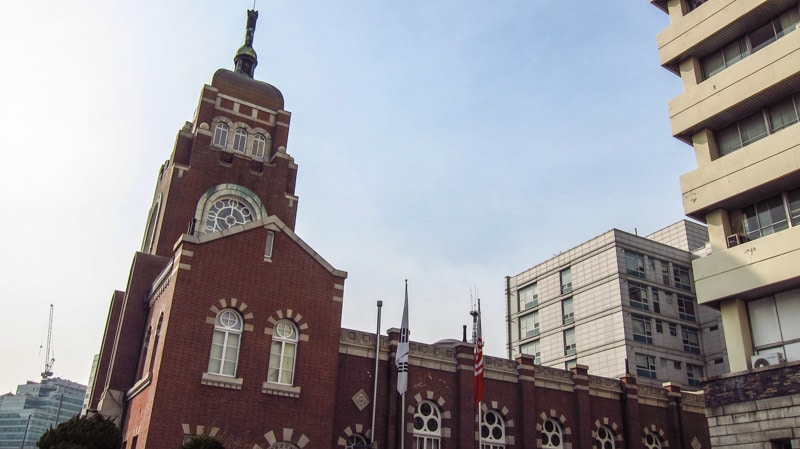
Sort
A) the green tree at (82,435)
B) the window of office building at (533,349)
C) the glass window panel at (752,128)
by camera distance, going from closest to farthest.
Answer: the green tree at (82,435) → the glass window panel at (752,128) → the window of office building at (533,349)

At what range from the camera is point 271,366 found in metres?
26.8

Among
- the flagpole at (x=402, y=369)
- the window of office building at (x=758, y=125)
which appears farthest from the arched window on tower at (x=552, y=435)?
the window of office building at (x=758, y=125)

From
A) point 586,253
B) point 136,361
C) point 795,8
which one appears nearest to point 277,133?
point 136,361

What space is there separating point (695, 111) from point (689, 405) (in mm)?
18527

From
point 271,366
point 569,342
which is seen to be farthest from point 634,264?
point 271,366

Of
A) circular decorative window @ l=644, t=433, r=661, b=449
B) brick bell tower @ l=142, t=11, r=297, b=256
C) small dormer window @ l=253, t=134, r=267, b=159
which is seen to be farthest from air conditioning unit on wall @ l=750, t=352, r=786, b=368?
small dormer window @ l=253, t=134, r=267, b=159

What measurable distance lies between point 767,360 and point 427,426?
14153 millimetres

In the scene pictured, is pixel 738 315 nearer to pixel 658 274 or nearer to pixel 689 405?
pixel 689 405

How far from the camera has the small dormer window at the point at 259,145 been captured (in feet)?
134

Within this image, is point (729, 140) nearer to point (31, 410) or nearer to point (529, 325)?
point (529, 325)

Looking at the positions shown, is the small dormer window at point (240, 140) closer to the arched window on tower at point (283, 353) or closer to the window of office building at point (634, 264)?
the arched window on tower at point (283, 353)

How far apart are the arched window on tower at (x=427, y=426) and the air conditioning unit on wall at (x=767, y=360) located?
13292 millimetres

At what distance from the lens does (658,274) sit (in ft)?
204

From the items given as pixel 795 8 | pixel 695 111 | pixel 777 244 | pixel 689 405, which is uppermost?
pixel 795 8
